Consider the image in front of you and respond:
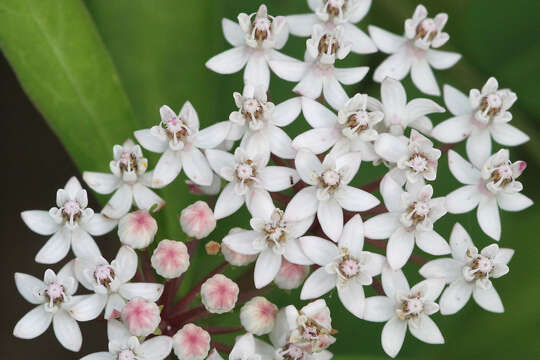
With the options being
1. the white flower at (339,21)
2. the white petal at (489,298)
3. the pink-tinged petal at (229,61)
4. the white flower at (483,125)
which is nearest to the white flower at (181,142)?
the pink-tinged petal at (229,61)

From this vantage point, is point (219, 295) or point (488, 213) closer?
point (219, 295)

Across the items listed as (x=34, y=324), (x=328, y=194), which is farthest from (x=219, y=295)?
(x=34, y=324)

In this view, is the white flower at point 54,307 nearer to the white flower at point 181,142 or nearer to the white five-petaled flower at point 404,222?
the white flower at point 181,142

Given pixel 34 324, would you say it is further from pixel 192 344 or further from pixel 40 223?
pixel 192 344

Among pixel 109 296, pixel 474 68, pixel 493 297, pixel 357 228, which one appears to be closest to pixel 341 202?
pixel 357 228

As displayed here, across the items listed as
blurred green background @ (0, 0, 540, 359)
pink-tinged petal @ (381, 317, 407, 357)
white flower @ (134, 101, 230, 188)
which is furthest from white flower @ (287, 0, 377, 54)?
pink-tinged petal @ (381, 317, 407, 357)
